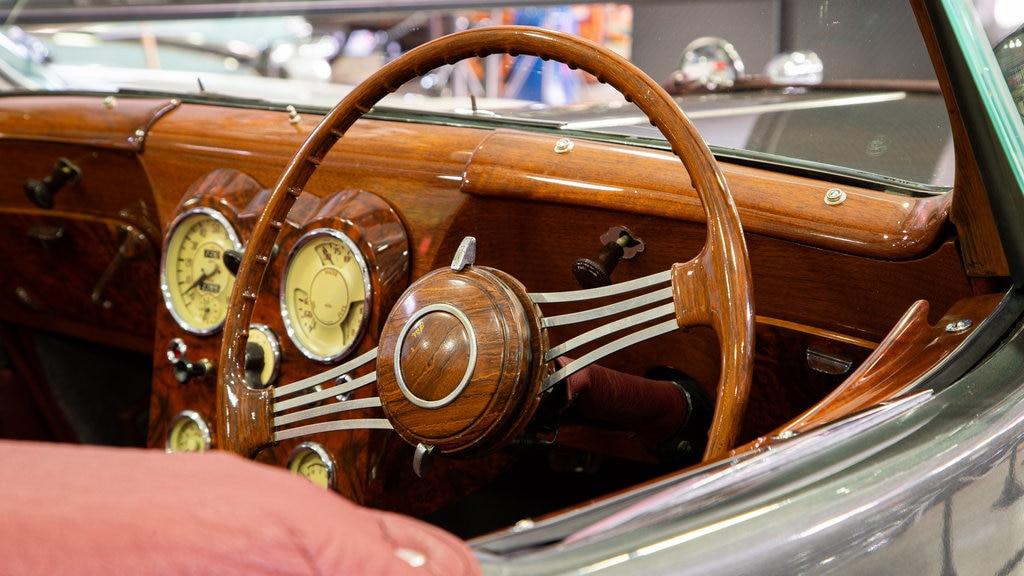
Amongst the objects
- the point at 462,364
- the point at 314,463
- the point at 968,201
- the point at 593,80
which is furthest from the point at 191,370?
the point at 593,80

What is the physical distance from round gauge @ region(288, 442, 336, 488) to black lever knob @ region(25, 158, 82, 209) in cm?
85

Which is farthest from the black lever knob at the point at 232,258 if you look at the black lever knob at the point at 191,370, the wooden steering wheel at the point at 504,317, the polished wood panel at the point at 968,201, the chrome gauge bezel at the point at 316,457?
the polished wood panel at the point at 968,201

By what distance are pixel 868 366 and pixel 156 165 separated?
4.22 ft

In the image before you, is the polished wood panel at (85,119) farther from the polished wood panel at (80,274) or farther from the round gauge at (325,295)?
the round gauge at (325,295)

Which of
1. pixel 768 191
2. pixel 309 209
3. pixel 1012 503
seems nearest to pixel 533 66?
pixel 309 209

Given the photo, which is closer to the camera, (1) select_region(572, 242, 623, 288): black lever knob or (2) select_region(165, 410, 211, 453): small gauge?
(1) select_region(572, 242, 623, 288): black lever knob

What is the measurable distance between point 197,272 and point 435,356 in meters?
0.74

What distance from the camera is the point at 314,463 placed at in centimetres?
144

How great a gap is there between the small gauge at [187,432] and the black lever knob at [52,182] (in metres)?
0.58

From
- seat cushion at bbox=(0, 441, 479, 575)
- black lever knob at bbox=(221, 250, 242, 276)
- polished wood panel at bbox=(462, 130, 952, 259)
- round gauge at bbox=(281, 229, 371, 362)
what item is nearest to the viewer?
seat cushion at bbox=(0, 441, 479, 575)

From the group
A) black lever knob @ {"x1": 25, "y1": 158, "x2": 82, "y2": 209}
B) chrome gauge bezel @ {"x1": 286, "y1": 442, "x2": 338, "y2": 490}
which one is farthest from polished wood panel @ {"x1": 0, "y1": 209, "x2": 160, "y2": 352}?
chrome gauge bezel @ {"x1": 286, "y1": 442, "x2": 338, "y2": 490}

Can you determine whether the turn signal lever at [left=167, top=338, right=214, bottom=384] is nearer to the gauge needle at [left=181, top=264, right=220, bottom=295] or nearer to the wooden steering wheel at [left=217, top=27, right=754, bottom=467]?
the gauge needle at [left=181, top=264, right=220, bottom=295]

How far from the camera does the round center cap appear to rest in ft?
3.50

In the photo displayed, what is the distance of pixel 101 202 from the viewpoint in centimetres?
195
